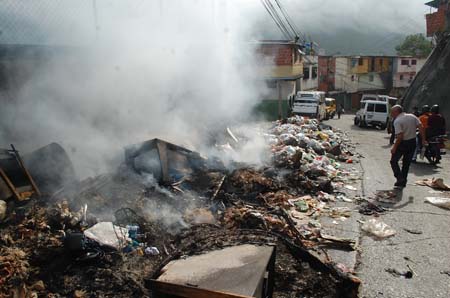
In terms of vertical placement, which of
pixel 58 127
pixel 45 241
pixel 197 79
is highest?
pixel 197 79

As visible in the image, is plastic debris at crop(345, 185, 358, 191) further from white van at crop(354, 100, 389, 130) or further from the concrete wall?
white van at crop(354, 100, 389, 130)

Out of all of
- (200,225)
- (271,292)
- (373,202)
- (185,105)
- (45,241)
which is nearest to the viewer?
(271,292)

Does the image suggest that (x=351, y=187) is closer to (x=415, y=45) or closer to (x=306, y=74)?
(x=306, y=74)

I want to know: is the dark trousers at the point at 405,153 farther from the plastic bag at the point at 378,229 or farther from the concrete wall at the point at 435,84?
the concrete wall at the point at 435,84

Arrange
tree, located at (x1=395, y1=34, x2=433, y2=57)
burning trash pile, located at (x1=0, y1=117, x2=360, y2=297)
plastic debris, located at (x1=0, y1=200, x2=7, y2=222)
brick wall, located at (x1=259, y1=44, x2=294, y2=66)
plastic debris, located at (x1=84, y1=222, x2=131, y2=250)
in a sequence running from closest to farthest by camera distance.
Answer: burning trash pile, located at (x1=0, y1=117, x2=360, y2=297) < plastic debris, located at (x1=84, y1=222, x2=131, y2=250) < plastic debris, located at (x1=0, y1=200, x2=7, y2=222) < brick wall, located at (x1=259, y1=44, x2=294, y2=66) < tree, located at (x1=395, y1=34, x2=433, y2=57)

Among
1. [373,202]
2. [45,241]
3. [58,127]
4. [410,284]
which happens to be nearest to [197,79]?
[58,127]

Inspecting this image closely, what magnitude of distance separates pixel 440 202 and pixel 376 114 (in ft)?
52.0

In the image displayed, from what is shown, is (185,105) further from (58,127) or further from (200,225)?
(200,225)

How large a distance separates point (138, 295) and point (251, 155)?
491 cm

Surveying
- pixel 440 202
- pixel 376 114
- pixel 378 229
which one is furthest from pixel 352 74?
pixel 378 229

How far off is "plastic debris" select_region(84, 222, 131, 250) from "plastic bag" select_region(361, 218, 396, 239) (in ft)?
8.66

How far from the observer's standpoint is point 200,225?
4.04 metres

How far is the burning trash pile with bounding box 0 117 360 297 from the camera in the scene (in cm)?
272

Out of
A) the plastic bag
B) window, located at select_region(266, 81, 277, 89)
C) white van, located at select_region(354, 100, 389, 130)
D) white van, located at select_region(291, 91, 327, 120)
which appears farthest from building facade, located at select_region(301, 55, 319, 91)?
the plastic bag
